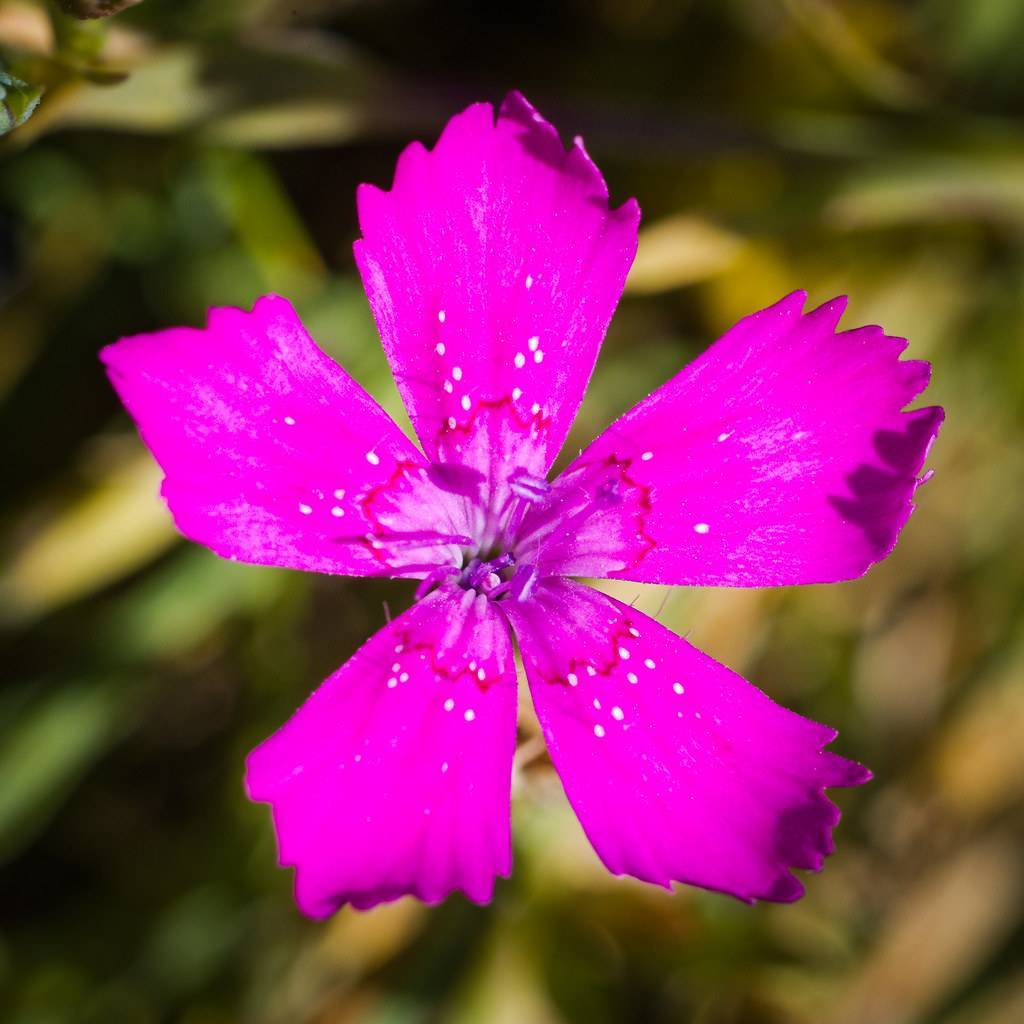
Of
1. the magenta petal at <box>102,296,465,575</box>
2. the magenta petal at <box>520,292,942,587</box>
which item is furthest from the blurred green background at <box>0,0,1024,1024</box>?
the magenta petal at <box>102,296,465,575</box>

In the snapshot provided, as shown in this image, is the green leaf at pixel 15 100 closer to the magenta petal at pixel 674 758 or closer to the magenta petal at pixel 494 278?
the magenta petal at pixel 494 278

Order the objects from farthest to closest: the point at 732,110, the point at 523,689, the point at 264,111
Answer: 1. the point at 732,110
2. the point at 264,111
3. the point at 523,689

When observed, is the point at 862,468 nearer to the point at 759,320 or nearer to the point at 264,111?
the point at 759,320

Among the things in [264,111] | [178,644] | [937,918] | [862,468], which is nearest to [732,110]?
[264,111]

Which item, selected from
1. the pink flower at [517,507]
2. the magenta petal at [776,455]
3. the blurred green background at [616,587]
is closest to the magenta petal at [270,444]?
the pink flower at [517,507]

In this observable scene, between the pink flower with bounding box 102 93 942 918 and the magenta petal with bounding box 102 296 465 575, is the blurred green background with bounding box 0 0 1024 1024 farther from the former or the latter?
the magenta petal with bounding box 102 296 465 575

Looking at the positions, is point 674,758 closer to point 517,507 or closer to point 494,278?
point 517,507
